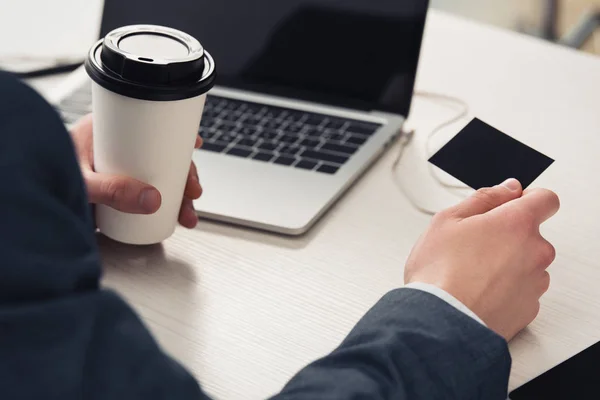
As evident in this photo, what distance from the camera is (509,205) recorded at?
0.73 meters

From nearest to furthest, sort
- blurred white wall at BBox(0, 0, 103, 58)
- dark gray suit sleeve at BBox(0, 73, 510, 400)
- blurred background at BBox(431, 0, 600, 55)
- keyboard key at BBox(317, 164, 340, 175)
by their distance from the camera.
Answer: dark gray suit sleeve at BBox(0, 73, 510, 400) → keyboard key at BBox(317, 164, 340, 175) → blurred white wall at BBox(0, 0, 103, 58) → blurred background at BBox(431, 0, 600, 55)

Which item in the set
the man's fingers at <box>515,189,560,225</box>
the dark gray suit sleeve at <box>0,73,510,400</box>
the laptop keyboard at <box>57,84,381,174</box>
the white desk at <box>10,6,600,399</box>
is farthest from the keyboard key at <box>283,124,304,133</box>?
the dark gray suit sleeve at <box>0,73,510,400</box>

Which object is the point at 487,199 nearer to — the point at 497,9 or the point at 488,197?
the point at 488,197

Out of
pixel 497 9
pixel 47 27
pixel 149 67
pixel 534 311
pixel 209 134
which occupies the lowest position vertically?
pixel 497 9

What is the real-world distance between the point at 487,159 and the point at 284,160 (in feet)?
0.79

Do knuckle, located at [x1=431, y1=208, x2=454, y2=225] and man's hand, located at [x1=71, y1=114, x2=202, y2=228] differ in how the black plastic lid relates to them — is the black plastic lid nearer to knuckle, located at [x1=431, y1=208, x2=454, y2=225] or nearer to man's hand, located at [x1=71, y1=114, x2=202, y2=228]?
man's hand, located at [x1=71, y1=114, x2=202, y2=228]

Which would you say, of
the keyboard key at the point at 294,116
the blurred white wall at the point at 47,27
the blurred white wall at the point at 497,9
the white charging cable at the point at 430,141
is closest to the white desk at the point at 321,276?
the white charging cable at the point at 430,141

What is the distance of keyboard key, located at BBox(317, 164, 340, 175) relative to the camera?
0.91m

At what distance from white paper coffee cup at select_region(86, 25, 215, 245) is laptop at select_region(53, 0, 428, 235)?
163 mm

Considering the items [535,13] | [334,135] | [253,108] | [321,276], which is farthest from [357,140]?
[535,13]

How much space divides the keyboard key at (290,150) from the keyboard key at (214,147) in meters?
0.06

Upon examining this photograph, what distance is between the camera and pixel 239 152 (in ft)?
3.08

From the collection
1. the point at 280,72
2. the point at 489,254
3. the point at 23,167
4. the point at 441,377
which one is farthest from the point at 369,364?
the point at 280,72

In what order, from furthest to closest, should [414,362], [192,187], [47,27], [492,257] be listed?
[47,27]
[192,187]
[492,257]
[414,362]
